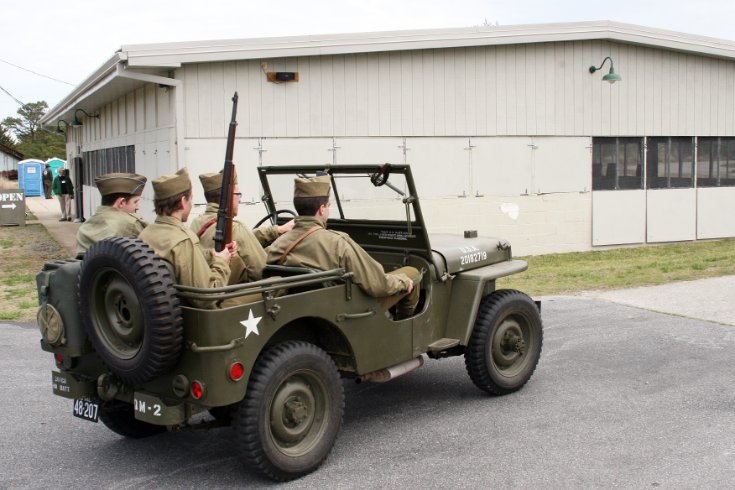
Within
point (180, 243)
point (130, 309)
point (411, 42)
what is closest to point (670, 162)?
point (411, 42)

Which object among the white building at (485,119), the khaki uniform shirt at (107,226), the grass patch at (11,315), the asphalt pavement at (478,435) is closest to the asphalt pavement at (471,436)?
the asphalt pavement at (478,435)

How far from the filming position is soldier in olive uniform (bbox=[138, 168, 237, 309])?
13.1 feet

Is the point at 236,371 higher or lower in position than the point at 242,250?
lower

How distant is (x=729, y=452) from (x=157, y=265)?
3349 mm

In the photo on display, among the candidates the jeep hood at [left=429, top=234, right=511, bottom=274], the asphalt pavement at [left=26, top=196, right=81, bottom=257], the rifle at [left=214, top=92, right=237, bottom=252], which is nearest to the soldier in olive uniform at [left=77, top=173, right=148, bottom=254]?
the rifle at [left=214, top=92, right=237, bottom=252]

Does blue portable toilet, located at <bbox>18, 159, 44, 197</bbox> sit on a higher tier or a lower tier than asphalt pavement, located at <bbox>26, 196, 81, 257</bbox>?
higher

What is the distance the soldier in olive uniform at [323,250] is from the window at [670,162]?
37.4 feet

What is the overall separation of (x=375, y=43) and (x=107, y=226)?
319 inches

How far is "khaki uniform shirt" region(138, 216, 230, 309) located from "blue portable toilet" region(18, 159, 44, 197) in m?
39.3

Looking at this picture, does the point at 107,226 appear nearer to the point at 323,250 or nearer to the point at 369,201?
the point at 323,250

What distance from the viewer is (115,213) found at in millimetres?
4898

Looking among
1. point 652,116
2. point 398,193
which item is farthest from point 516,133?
point 398,193

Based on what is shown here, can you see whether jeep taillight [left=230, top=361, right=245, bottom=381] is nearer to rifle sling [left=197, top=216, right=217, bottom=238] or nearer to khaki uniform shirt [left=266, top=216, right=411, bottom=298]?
khaki uniform shirt [left=266, top=216, right=411, bottom=298]

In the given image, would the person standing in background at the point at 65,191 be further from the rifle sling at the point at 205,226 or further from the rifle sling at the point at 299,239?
the rifle sling at the point at 299,239
